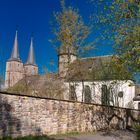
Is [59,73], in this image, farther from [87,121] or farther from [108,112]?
[87,121]

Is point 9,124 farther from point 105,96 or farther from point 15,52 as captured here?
point 15,52

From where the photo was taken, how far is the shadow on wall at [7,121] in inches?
518

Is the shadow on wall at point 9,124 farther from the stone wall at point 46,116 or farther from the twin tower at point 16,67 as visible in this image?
the twin tower at point 16,67

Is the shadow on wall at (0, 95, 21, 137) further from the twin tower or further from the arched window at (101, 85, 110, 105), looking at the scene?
the twin tower

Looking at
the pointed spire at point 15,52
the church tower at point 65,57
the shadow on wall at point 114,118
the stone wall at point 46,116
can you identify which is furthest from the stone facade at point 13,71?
the stone wall at point 46,116

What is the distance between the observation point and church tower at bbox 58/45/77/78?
1083 inches

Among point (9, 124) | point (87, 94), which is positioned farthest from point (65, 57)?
point (87, 94)

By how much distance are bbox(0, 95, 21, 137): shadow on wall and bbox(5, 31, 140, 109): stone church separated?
20.0 ft

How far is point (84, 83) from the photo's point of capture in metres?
48.2

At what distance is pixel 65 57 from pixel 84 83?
20.5 metres

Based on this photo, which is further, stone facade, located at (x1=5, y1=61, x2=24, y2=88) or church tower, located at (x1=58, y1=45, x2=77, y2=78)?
stone facade, located at (x1=5, y1=61, x2=24, y2=88)

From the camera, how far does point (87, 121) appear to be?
67.3 ft

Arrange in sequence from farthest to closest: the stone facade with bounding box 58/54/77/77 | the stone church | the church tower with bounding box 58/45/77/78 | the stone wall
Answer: the stone church
the stone facade with bounding box 58/54/77/77
the church tower with bounding box 58/45/77/78
the stone wall

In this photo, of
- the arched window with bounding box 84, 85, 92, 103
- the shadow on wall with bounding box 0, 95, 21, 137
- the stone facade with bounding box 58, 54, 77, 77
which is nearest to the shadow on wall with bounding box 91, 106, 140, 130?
the stone facade with bounding box 58, 54, 77, 77
